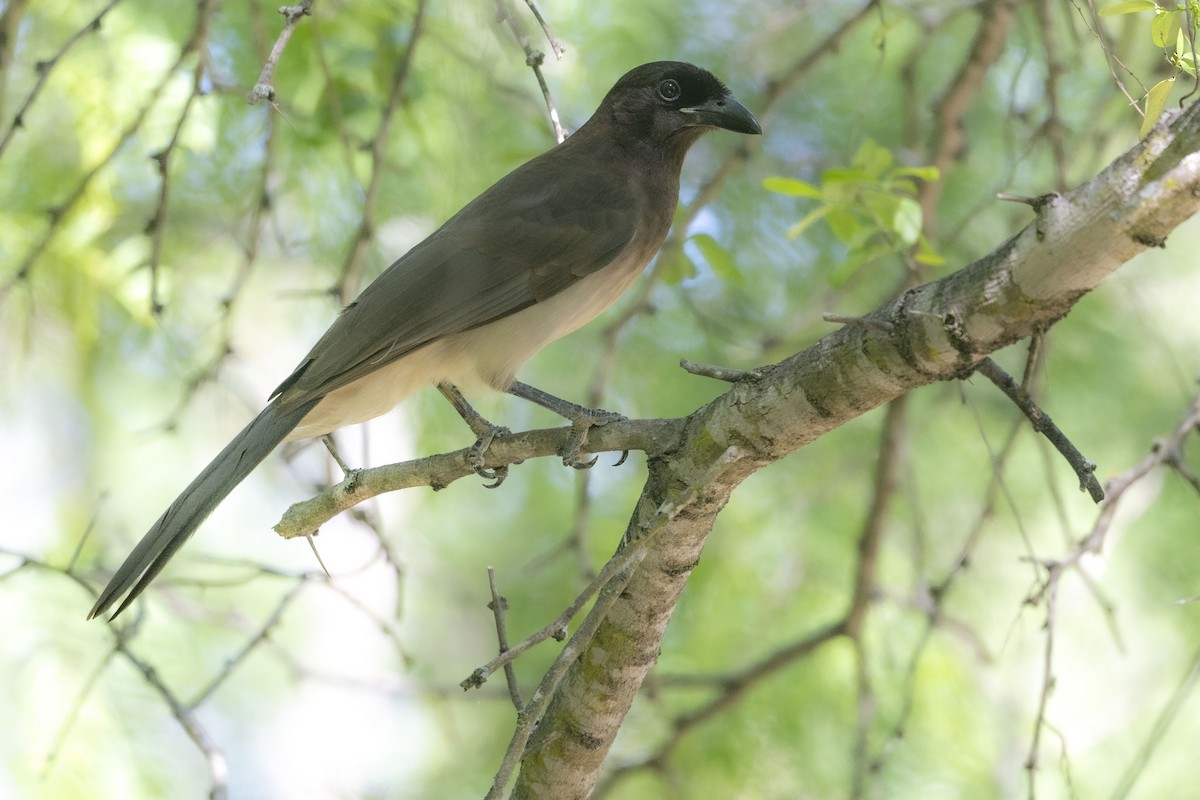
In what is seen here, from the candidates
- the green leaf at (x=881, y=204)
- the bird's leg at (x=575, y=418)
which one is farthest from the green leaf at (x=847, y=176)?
the bird's leg at (x=575, y=418)

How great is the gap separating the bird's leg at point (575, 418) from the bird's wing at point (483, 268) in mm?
305

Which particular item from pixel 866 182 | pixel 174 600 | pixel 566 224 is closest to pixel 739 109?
pixel 566 224

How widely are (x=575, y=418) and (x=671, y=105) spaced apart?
4.95 ft

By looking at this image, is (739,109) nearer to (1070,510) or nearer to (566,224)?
(566,224)

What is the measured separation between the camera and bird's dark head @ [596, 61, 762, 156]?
169 inches

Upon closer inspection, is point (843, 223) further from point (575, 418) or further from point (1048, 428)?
point (1048, 428)

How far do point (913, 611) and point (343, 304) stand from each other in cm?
268

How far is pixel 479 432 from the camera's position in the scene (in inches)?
144

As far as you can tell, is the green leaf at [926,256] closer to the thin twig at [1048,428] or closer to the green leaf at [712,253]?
the green leaf at [712,253]

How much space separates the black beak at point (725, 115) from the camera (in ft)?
13.6

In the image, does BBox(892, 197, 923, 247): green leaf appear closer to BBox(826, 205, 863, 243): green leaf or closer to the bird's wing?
BBox(826, 205, 863, 243): green leaf

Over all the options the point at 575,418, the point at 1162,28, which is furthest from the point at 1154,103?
the point at 575,418

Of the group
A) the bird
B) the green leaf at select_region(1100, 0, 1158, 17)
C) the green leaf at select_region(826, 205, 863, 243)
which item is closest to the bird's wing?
the bird

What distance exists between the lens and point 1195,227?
5.82 meters
